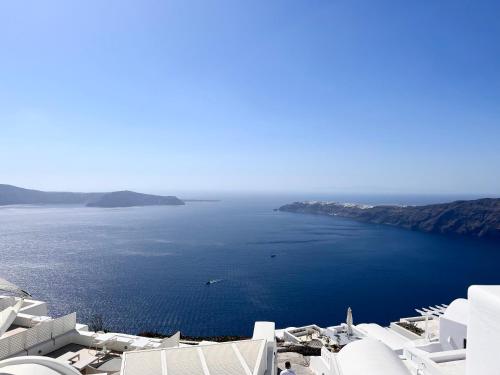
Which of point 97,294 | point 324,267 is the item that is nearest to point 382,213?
point 324,267

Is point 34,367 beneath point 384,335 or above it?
above

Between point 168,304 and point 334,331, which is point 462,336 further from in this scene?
point 168,304

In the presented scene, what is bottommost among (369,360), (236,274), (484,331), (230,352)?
(236,274)

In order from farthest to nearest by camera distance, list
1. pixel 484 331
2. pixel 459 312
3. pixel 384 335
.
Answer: pixel 384 335
pixel 459 312
pixel 484 331

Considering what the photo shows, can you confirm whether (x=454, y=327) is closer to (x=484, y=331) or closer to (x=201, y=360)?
(x=484, y=331)

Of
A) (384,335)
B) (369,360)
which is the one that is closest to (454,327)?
(384,335)

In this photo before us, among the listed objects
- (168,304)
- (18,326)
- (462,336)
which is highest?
(18,326)
